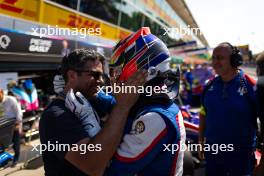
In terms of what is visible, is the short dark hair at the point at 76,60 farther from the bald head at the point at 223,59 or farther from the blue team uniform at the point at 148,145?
the bald head at the point at 223,59

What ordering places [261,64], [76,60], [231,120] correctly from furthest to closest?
[231,120]
[261,64]
[76,60]

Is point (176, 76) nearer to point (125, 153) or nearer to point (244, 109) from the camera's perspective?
point (125, 153)

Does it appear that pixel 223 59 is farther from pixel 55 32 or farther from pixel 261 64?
pixel 55 32

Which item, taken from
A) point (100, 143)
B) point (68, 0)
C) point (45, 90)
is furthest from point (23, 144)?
point (100, 143)

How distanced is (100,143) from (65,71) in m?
0.61

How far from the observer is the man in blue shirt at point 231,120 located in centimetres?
273

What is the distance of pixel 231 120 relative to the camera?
2.78 metres

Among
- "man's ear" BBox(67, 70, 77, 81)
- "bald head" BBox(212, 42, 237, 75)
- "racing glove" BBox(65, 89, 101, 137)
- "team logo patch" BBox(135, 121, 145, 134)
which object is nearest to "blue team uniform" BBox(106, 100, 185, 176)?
"team logo patch" BBox(135, 121, 145, 134)

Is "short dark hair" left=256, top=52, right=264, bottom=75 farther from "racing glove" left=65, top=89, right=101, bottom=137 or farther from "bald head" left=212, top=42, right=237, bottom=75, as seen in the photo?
"racing glove" left=65, top=89, right=101, bottom=137

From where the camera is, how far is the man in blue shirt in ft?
8.95

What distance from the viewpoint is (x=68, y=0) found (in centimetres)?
837

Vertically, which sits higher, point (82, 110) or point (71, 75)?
point (71, 75)

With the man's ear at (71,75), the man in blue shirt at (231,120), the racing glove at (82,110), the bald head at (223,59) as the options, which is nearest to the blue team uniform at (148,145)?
the racing glove at (82,110)

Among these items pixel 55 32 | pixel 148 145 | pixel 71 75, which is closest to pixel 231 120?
pixel 71 75
